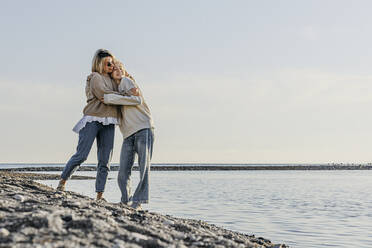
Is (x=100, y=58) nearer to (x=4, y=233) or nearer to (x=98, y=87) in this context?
(x=98, y=87)

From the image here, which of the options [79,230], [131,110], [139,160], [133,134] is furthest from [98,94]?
[79,230]

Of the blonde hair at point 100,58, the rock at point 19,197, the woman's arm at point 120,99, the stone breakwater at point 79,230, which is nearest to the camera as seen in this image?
the stone breakwater at point 79,230

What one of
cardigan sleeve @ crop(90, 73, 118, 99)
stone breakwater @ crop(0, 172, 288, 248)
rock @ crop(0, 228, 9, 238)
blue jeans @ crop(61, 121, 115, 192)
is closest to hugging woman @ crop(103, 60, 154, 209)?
cardigan sleeve @ crop(90, 73, 118, 99)

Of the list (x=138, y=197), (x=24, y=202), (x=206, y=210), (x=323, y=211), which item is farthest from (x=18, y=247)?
(x=323, y=211)

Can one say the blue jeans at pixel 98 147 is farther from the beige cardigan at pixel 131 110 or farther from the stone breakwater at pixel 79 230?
the stone breakwater at pixel 79 230

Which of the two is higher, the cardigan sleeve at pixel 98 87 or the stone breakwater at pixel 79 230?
the cardigan sleeve at pixel 98 87

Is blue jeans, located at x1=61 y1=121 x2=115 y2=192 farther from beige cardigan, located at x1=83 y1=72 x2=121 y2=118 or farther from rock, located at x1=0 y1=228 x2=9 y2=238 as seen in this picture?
rock, located at x1=0 y1=228 x2=9 y2=238

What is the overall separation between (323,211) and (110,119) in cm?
855

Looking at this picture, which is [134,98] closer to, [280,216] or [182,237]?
[182,237]

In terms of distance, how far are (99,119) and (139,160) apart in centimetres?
86

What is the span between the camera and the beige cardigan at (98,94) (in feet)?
25.2

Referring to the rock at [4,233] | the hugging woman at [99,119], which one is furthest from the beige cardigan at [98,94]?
the rock at [4,233]

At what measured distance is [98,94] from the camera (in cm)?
769

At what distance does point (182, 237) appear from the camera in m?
5.09
